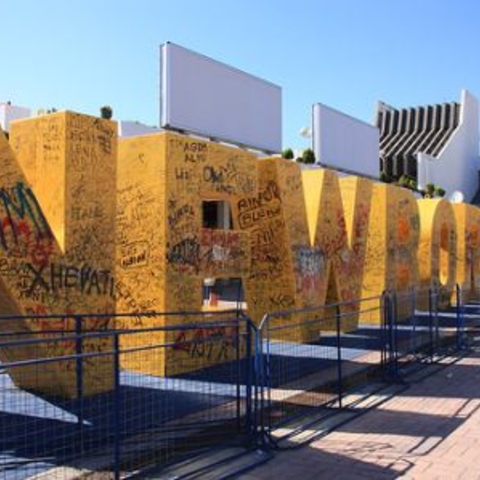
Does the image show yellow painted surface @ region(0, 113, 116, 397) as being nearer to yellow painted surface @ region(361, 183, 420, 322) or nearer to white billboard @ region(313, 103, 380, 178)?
yellow painted surface @ region(361, 183, 420, 322)

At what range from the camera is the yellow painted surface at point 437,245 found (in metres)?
21.0

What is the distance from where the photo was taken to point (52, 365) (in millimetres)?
8836

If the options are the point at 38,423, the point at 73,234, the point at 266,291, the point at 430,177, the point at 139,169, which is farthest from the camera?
the point at 430,177

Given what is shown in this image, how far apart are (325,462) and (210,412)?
1.62 meters

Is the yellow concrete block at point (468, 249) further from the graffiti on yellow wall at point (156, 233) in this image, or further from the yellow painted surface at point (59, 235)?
the yellow painted surface at point (59, 235)

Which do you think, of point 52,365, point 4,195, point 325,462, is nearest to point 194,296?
point 52,365

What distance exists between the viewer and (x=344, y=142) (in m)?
37.2

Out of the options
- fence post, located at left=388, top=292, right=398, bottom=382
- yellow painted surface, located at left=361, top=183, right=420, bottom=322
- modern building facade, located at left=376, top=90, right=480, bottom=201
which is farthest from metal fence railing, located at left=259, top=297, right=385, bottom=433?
modern building facade, located at left=376, top=90, right=480, bottom=201

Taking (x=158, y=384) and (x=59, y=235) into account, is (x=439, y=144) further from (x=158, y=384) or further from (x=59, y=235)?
(x=59, y=235)

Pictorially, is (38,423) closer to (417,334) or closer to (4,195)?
(4,195)

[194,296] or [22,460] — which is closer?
[22,460]

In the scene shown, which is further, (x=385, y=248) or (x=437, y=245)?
(x=437, y=245)

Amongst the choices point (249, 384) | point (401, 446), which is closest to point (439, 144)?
point (401, 446)

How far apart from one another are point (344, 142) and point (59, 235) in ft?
97.1
